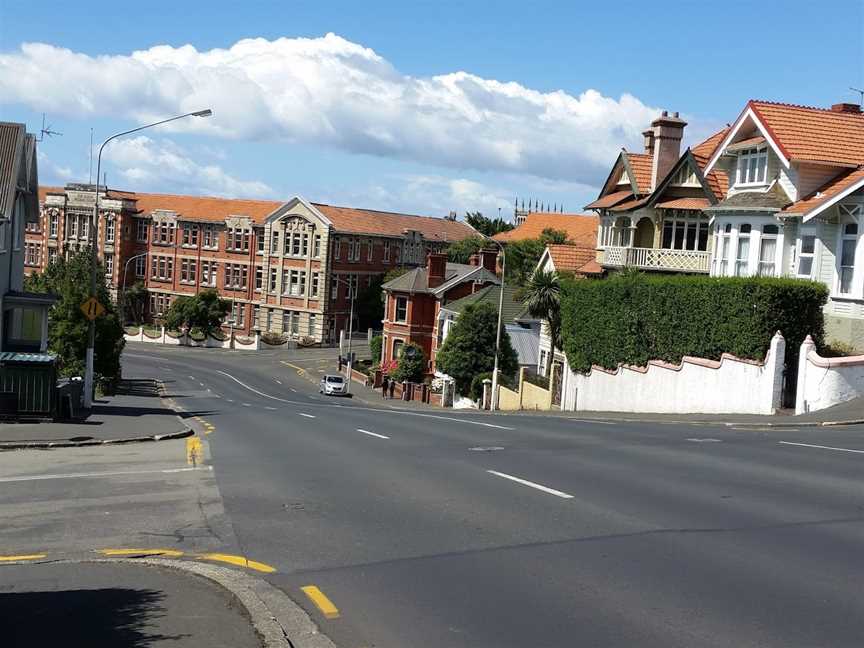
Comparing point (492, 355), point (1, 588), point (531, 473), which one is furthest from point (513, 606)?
point (492, 355)

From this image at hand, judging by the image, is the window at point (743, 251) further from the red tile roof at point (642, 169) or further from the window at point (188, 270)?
the window at point (188, 270)

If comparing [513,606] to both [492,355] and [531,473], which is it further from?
[492,355]

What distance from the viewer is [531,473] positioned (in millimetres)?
15789

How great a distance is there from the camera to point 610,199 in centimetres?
4678

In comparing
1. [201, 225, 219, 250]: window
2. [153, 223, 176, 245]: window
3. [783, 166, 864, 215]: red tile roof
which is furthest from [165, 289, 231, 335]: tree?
[783, 166, 864, 215]: red tile roof

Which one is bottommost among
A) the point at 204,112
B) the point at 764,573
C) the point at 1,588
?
Result: the point at 1,588

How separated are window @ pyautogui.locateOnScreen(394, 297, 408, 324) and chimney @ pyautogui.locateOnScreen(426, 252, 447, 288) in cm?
263

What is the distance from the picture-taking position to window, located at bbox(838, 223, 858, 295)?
31000mm

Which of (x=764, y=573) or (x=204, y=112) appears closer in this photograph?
(x=764, y=573)

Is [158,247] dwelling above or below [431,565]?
above

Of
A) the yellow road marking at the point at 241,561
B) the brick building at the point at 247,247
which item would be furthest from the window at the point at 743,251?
the brick building at the point at 247,247

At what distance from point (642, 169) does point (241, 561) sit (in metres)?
38.3

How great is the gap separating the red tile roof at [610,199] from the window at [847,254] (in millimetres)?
14964

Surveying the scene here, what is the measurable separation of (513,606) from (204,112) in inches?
950
